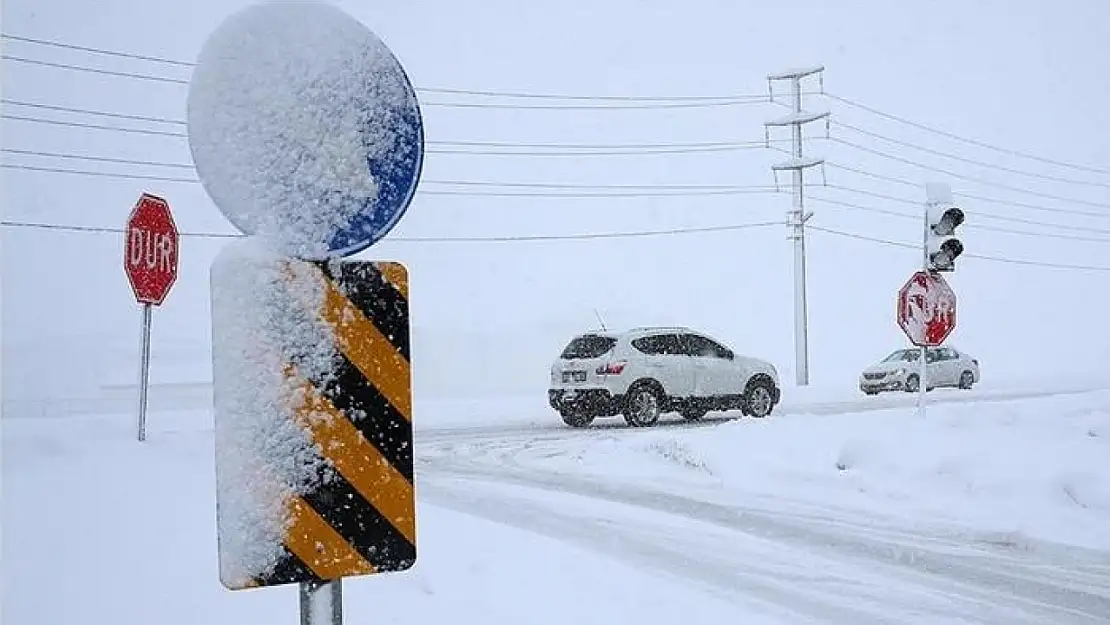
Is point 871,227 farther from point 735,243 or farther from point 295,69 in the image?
point 295,69

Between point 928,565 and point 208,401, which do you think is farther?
point 208,401

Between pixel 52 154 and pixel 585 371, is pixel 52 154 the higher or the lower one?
the higher one

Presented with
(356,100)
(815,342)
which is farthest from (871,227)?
(356,100)

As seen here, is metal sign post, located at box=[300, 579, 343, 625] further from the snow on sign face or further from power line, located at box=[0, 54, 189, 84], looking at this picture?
power line, located at box=[0, 54, 189, 84]

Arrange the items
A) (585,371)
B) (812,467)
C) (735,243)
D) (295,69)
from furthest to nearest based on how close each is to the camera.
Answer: (735,243) < (585,371) < (812,467) < (295,69)

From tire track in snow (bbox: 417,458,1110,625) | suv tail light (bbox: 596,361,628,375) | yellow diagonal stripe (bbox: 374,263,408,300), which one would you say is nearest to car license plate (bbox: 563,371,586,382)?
suv tail light (bbox: 596,361,628,375)

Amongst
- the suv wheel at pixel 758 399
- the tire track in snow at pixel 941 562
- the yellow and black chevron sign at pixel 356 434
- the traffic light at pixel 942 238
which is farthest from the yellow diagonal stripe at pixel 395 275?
the suv wheel at pixel 758 399

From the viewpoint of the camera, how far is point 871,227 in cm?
6662

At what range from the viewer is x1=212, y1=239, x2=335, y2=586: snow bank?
263cm

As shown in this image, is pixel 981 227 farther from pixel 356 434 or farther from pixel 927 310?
pixel 356 434

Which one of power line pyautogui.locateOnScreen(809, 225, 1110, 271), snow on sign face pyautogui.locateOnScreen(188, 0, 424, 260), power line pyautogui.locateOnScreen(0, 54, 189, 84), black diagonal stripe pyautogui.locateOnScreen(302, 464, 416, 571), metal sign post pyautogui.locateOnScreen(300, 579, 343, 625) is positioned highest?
power line pyautogui.locateOnScreen(0, 54, 189, 84)

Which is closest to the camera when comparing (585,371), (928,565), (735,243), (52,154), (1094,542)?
(928,565)

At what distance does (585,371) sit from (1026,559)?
418 inches

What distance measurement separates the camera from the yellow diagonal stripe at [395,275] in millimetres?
2818
